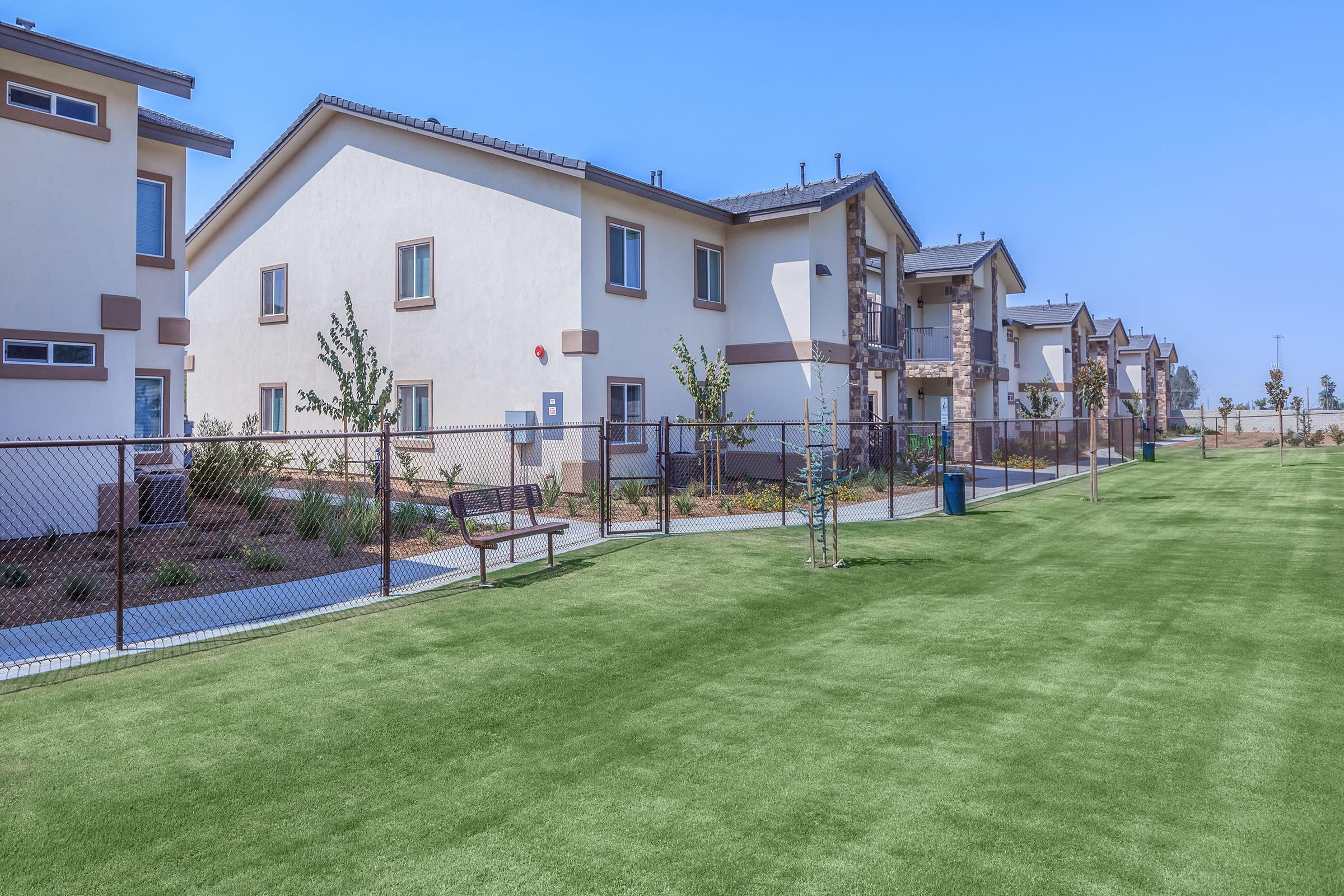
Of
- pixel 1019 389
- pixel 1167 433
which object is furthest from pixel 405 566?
pixel 1167 433

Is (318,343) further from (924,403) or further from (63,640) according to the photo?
(924,403)

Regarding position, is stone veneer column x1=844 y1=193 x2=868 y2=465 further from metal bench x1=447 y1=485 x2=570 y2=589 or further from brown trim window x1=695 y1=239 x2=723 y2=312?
metal bench x1=447 y1=485 x2=570 y2=589

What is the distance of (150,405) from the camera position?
1612 centimetres

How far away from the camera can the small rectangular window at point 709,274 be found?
22297mm

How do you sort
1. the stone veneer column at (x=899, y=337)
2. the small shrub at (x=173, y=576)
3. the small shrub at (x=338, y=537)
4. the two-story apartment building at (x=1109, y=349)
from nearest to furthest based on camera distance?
1. the small shrub at (x=173, y=576)
2. the small shrub at (x=338, y=537)
3. the stone veneer column at (x=899, y=337)
4. the two-story apartment building at (x=1109, y=349)

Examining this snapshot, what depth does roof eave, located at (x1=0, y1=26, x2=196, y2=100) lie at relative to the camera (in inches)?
484

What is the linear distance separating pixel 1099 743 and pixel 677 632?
394 centimetres

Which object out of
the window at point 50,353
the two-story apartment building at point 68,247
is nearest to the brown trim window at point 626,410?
the two-story apartment building at point 68,247

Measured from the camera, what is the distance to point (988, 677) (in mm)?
6934

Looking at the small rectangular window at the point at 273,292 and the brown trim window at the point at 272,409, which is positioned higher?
the small rectangular window at the point at 273,292

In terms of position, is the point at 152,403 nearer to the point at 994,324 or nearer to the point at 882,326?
the point at 882,326

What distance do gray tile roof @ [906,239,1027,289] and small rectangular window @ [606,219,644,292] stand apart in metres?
15.2

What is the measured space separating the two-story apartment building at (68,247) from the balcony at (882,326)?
1863cm

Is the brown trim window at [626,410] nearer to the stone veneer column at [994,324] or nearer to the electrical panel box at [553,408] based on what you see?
the electrical panel box at [553,408]
